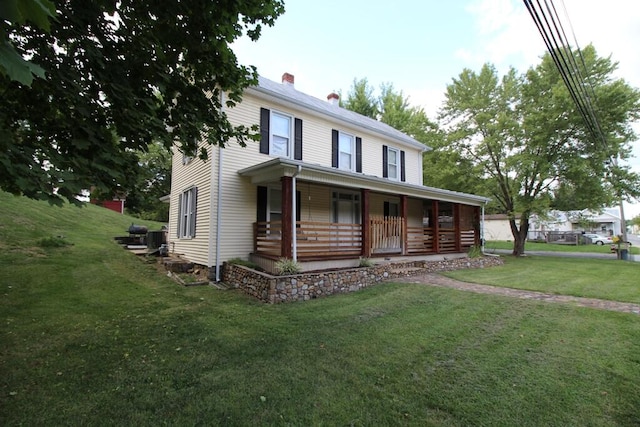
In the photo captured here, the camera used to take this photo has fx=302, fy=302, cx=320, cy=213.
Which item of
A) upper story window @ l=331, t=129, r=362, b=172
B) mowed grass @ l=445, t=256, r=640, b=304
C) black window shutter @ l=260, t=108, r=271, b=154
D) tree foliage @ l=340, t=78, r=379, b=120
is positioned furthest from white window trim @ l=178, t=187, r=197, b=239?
tree foliage @ l=340, t=78, r=379, b=120

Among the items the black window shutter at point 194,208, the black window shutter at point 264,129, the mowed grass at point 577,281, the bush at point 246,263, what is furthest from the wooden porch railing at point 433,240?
the black window shutter at point 194,208

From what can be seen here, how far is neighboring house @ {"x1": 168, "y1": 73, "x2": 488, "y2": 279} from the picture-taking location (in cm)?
867

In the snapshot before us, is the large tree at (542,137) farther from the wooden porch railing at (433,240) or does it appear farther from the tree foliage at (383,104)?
the tree foliage at (383,104)

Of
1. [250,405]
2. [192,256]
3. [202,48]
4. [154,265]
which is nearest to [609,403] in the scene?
[250,405]

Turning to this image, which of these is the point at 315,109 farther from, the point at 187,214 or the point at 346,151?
the point at 187,214

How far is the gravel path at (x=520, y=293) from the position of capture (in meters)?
6.10

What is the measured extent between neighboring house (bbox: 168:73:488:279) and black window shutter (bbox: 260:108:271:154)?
0.11ft

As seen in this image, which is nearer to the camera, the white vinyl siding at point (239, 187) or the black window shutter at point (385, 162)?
the white vinyl siding at point (239, 187)

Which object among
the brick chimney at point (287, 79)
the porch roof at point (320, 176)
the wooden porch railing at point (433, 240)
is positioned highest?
the brick chimney at point (287, 79)

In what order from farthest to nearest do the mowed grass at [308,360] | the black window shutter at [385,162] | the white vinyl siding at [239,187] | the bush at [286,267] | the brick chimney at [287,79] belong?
the black window shutter at [385,162] < the brick chimney at [287,79] < the white vinyl siding at [239,187] < the bush at [286,267] < the mowed grass at [308,360]

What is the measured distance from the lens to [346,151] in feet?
40.1

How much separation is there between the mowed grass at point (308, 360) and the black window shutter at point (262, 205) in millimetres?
3283

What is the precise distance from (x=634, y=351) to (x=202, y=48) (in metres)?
7.02

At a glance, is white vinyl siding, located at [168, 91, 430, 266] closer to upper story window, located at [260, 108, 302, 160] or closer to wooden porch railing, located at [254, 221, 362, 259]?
upper story window, located at [260, 108, 302, 160]
